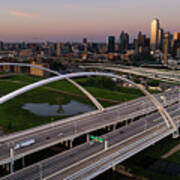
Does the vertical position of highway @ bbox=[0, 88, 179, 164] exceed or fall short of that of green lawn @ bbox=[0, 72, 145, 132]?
it exceeds it

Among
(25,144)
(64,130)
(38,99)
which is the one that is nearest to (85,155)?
(25,144)

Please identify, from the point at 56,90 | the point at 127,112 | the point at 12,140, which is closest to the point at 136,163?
the point at 12,140

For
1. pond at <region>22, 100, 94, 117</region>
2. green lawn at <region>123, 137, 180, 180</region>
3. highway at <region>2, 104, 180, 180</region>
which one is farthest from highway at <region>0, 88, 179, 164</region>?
pond at <region>22, 100, 94, 117</region>

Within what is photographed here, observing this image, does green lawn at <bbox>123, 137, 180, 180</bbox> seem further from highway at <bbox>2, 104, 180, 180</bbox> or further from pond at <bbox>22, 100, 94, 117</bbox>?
pond at <bbox>22, 100, 94, 117</bbox>

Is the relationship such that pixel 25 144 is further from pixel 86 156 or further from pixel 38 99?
pixel 38 99

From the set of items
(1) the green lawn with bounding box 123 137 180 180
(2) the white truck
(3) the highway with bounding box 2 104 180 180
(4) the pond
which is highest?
(2) the white truck

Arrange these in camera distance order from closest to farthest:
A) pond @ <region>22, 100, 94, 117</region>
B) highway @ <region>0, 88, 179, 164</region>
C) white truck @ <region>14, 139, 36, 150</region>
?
white truck @ <region>14, 139, 36, 150</region> < highway @ <region>0, 88, 179, 164</region> < pond @ <region>22, 100, 94, 117</region>
